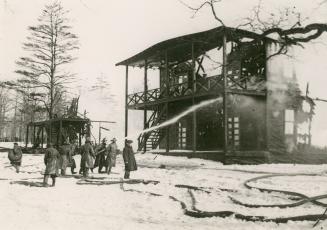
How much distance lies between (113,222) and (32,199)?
3.27 meters

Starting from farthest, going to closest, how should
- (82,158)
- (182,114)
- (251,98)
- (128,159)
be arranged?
(182,114) < (251,98) < (82,158) < (128,159)

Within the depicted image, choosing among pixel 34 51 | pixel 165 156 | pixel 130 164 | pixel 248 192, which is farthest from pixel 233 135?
pixel 34 51

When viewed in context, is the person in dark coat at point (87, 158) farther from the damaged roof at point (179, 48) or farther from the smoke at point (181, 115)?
the smoke at point (181, 115)

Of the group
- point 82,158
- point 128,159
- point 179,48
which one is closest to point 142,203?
point 128,159

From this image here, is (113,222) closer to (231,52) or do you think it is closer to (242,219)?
(242,219)

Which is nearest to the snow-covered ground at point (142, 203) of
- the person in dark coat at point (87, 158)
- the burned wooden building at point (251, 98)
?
the person in dark coat at point (87, 158)

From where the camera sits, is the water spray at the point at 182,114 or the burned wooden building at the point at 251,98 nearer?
the burned wooden building at the point at 251,98

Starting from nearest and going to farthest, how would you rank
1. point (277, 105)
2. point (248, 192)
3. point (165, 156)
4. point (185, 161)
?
point (248, 192) < point (185, 161) < point (277, 105) < point (165, 156)

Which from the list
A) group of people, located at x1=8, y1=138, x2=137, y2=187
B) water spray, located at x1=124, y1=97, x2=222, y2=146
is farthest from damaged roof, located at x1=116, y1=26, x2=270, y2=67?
group of people, located at x1=8, y1=138, x2=137, y2=187

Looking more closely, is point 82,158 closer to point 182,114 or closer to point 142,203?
point 142,203

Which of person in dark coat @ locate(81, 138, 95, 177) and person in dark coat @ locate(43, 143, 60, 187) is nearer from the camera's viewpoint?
person in dark coat @ locate(43, 143, 60, 187)

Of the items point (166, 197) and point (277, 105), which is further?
point (277, 105)

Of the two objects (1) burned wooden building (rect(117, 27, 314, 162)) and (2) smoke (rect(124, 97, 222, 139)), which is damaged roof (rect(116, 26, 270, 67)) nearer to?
(1) burned wooden building (rect(117, 27, 314, 162))

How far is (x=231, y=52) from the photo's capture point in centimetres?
2328
